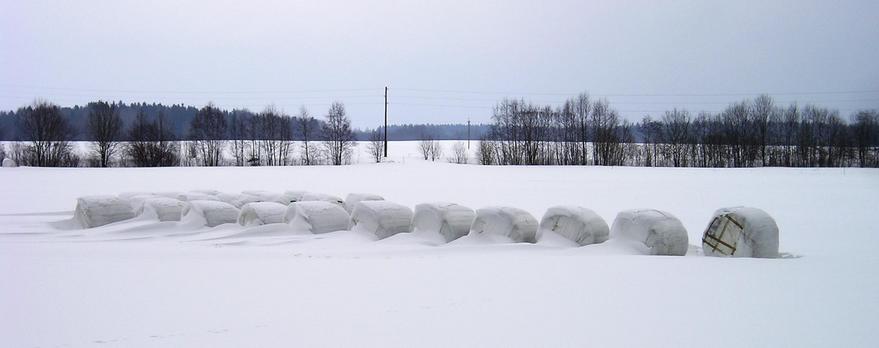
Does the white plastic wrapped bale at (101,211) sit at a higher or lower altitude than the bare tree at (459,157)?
lower

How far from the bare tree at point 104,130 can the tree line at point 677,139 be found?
30248mm

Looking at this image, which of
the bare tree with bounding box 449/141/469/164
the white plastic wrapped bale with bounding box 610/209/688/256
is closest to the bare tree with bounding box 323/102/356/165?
the bare tree with bounding box 449/141/469/164

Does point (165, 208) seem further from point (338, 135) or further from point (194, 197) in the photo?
point (338, 135)

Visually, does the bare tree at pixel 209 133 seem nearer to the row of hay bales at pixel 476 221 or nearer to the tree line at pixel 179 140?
the tree line at pixel 179 140

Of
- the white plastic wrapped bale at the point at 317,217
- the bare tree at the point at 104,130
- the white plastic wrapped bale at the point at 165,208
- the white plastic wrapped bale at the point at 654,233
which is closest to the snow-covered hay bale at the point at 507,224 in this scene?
the white plastic wrapped bale at the point at 654,233

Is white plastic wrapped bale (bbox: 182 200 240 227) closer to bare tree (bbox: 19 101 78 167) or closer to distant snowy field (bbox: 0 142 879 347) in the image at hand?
distant snowy field (bbox: 0 142 879 347)

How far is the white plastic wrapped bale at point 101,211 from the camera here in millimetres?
9758

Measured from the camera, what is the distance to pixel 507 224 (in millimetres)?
8094

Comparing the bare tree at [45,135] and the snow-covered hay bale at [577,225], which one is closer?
the snow-covered hay bale at [577,225]

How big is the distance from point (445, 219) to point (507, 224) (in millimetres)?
1017

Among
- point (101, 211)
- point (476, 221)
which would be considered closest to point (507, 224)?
point (476, 221)

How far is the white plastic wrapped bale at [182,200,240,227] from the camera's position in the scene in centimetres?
947

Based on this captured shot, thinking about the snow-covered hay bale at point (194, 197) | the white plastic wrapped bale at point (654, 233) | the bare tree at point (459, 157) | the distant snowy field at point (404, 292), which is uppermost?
the bare tree at point (459, 157)

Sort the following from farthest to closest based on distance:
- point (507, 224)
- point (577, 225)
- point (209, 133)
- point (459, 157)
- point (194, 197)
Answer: point (459, 157)
point (209, 133)
point (194, 197)
point (507, 224)
point (577, 225)
